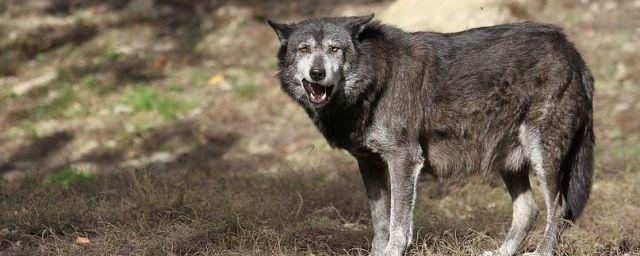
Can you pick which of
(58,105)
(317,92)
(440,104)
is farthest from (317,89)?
(58,105)

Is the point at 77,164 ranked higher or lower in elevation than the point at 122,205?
lower

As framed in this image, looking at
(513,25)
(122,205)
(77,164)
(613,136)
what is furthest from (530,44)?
(77,164)

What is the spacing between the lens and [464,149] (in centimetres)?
625

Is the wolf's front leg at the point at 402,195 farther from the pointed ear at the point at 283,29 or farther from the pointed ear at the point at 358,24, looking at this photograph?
the pointed ear at the point at 283,29

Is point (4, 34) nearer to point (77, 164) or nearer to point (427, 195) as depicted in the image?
point (77, 164)

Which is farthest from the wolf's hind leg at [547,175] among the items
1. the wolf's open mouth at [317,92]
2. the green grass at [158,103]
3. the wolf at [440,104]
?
the green grass at [158,103]

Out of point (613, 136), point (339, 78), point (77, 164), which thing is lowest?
point (77, 164)

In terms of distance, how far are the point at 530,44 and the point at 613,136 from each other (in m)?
4.24

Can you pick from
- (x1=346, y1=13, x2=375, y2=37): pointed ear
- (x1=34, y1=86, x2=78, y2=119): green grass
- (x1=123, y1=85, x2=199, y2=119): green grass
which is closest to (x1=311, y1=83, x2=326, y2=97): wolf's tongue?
(x1=346, y1=13, x2=375, y2=37): pointed ear

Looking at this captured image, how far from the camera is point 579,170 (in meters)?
6.55

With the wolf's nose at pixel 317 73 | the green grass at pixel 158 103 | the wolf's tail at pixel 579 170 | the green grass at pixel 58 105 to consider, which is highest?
the wolf's nose at pixel 317 73

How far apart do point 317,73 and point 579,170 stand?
234 cm

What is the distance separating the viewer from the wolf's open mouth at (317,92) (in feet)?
19.0

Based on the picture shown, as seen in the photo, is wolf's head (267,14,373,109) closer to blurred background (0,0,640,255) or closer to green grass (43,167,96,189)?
blurred background (0,0,640,255)
